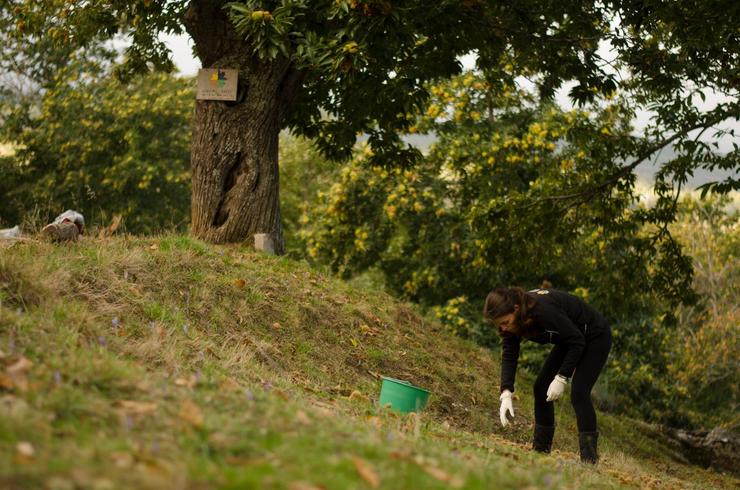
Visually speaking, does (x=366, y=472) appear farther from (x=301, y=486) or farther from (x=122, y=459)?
(x=122, y=459)

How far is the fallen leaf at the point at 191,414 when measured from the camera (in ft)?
12.0

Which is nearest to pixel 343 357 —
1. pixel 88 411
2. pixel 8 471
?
pixel 88 411

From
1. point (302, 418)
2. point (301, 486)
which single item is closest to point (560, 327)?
point (302, 418)

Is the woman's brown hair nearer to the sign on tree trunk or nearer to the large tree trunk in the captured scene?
the large tree trunk

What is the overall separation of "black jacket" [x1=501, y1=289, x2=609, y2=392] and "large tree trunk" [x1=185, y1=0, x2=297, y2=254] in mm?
5031

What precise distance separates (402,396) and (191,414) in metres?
3.35

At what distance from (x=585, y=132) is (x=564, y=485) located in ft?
26.8

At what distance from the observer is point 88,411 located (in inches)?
145

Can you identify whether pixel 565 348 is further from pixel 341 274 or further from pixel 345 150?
pixel 341 274

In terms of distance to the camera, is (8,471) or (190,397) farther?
(190,397)

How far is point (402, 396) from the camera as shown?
688 cm

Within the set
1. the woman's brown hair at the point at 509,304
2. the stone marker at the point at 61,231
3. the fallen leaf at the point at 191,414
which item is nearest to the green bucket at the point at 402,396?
the woman's brown hair at the point at 509,304

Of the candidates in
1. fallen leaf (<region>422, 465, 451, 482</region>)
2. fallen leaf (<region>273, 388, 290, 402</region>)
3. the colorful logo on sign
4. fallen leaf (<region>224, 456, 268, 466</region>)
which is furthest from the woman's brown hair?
the colorful logo on sign

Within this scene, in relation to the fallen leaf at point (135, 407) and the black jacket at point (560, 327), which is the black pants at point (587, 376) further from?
the fallen leaf at point (135, 407)
